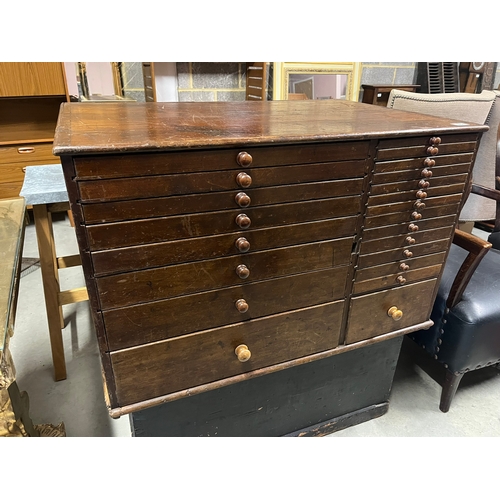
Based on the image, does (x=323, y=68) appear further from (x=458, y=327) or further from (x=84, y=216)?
(x=84, y=216)

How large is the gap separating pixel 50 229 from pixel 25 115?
2.03 meters

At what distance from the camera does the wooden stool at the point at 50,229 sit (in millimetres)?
1550

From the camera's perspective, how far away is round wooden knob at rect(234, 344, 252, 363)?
1142 millimetres

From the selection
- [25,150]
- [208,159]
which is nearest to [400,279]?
[208,159]

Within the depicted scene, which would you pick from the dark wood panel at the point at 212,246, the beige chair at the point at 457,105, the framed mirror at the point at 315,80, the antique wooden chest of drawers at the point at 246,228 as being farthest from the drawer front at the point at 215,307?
the framed mirror at the point at 315,80

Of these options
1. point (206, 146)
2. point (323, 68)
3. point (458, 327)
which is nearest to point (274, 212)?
point (206, 146)

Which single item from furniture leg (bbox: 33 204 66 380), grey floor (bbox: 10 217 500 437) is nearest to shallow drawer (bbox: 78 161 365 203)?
furniture leg (bbox: 33 204 66 380)

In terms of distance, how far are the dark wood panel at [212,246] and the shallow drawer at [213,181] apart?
3.7 inches

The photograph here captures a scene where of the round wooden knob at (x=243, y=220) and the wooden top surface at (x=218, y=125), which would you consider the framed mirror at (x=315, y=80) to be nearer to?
the wooden top surface at (x=218, y=125)

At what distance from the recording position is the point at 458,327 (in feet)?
4.97

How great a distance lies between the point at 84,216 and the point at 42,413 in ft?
3.92

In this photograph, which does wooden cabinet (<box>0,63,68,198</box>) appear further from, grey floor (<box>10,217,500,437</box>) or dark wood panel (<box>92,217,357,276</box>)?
dark wood panel (<box>92,217,357,276</box>)

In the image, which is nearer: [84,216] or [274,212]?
[84,216]

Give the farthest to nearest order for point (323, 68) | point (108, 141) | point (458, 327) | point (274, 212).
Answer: point (323, 68)
point (458, 327)
point (274, 212)
point (108, 141)
